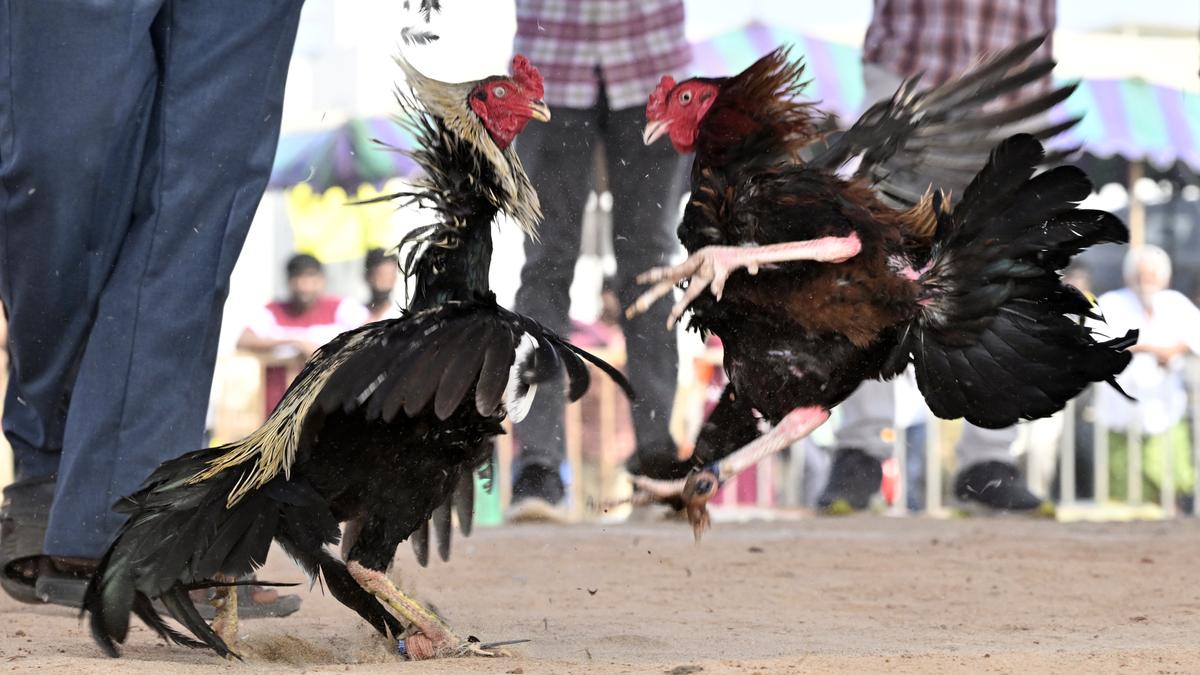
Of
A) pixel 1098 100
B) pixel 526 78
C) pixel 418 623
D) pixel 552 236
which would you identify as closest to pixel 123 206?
pixel 526 78

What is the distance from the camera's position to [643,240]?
589cm

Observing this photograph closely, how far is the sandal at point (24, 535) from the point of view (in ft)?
12.6

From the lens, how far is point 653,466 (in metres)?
3.73

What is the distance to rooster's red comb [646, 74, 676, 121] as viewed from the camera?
381 cm

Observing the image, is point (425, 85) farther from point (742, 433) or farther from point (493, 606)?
point (493, 606)

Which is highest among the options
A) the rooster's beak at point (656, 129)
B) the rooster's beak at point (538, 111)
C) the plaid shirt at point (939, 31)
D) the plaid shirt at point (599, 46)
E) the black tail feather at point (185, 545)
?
the plaid shirt at point (939, 31)

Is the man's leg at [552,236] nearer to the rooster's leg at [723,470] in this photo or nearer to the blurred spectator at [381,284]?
the blurred spectator at [381,284]

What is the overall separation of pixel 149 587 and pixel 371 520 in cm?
47

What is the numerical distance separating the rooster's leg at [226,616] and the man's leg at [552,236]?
246cm

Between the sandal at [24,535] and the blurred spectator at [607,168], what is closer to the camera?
the sandal at [24,535]

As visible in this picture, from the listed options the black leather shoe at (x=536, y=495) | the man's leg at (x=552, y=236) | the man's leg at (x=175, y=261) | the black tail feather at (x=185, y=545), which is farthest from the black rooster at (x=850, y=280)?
the black leather shoe at (x=536, y=495)

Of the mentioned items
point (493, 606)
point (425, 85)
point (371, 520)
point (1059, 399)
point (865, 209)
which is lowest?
point (493, 606)

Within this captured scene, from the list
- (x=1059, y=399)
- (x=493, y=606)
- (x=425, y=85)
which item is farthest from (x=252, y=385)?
(x=1059, y=399)

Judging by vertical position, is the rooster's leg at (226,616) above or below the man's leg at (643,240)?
below
